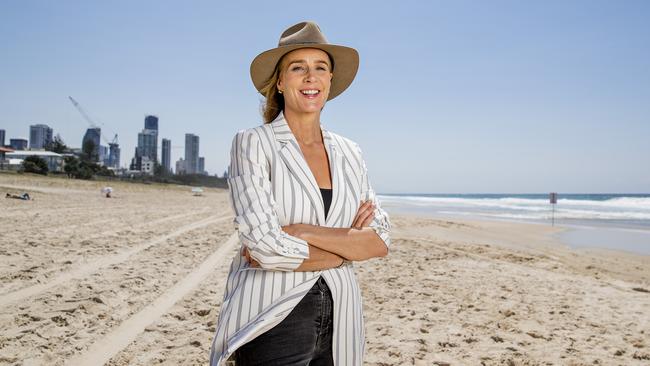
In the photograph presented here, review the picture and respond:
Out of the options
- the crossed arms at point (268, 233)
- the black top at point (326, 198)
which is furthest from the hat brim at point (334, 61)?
the black top at point (326, 198)

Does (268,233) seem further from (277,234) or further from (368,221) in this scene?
(368,221)

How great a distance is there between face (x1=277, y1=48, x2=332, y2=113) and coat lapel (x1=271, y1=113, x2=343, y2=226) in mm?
95

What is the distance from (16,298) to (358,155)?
4796 millimetres

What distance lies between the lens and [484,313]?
4984mm

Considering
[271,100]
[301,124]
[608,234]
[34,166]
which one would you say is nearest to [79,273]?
[271,100]

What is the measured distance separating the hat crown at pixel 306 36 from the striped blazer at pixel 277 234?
1.01 ft

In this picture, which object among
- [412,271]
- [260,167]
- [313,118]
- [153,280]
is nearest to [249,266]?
[260,167]

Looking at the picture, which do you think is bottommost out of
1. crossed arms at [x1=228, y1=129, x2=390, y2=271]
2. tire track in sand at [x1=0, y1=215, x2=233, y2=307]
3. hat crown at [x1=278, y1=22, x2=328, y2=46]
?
tire track in sand at [x1=0, y1=215, x2=233, y2=307]

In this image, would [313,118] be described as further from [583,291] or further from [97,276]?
[583,291]

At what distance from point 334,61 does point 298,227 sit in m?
0.80

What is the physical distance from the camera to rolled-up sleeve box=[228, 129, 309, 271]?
1361 mm

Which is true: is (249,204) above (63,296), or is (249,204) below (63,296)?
above

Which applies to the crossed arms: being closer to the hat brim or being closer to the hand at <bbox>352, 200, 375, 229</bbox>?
the hand at <bbox>352, 200, 375, 229</bbox>

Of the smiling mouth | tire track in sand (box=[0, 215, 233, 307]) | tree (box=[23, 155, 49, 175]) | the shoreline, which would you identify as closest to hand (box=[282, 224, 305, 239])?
the smiling mouth
